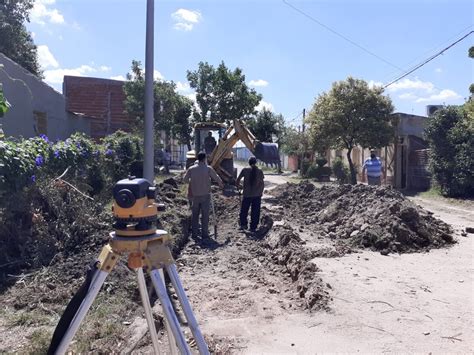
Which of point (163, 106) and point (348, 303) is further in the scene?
point (163, 106)

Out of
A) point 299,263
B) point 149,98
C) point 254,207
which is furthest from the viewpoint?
point 254,207

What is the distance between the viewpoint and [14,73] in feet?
50.0

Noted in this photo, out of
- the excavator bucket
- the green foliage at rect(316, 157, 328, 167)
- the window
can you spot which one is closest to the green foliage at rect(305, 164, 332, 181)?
the green foliage at rect(316, 157, 328, 167)

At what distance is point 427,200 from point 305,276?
13519 mm

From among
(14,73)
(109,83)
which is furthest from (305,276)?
(109,83)

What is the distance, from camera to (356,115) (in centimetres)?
2194

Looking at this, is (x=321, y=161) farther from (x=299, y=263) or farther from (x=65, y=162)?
(x=299, y=263)

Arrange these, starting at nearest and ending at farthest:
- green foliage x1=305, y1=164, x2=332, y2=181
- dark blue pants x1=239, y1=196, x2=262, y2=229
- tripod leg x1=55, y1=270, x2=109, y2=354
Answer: tripod leg x1=55, y1=270, x2=109, y2=354
dark blue pants x1=239, y1=196, x2=262, y2=229
green foliage x1=305, y1=164, x2=332, y2=181

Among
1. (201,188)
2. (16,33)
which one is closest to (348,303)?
(201,188)

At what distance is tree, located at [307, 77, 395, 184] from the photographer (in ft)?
70.9

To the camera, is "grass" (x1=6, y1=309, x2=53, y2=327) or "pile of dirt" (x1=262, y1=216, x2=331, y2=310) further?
"pile of dirt" (x1=262, y1=216, x2=331, y2=310)

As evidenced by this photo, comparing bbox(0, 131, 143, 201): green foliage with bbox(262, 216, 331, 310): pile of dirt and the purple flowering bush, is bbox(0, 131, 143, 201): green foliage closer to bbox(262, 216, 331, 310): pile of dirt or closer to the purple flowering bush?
the purple flowering bush

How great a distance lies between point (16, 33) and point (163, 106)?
10.4 metres

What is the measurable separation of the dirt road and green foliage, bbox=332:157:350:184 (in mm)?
A: 18941
